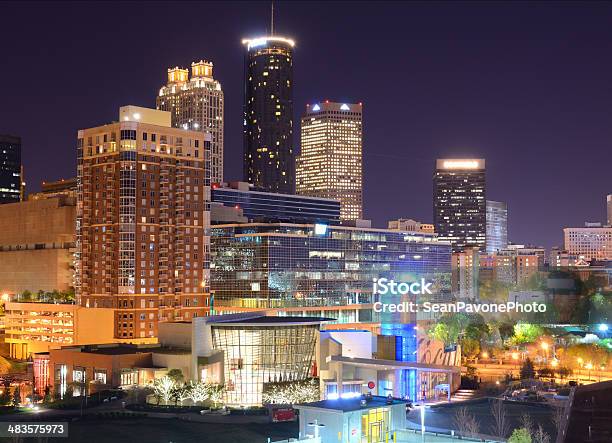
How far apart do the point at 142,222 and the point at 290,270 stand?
3773cm

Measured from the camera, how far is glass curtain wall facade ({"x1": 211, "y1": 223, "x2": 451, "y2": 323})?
591 feet

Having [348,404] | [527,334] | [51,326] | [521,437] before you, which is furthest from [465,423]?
[51,326]

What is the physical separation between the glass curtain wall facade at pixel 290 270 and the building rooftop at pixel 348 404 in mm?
110621

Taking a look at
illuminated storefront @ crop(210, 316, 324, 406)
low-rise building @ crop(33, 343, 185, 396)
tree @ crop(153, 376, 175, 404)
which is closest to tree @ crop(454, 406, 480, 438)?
illuminated storefront @ crop(210, 316, 324, 406)

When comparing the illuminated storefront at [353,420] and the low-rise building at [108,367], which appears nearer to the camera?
the illuminated storefront at [353,420]

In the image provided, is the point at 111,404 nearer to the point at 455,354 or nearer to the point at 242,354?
the point at 242,354

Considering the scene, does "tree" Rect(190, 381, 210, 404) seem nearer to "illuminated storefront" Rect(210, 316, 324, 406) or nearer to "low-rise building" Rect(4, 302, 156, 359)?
"illuminated storefront" Rect(210, 316, 324, 406)

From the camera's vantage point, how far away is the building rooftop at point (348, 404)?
64.7m

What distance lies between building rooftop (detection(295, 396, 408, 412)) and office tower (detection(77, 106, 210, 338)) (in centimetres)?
8988

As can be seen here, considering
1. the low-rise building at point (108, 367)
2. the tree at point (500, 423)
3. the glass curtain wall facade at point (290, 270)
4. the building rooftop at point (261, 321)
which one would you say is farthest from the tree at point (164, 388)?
the glass curtain wall facade at point (290, 270)

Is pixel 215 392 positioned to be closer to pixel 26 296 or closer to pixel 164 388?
pixel 164 388

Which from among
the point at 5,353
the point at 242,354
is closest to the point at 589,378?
the point at 242,354

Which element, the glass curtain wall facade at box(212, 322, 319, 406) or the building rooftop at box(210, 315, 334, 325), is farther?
the building rooftop at box(210, 315, 334, 325)

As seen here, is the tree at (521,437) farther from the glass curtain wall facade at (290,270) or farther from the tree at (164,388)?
the glass curtain wall facade at (290,270)
